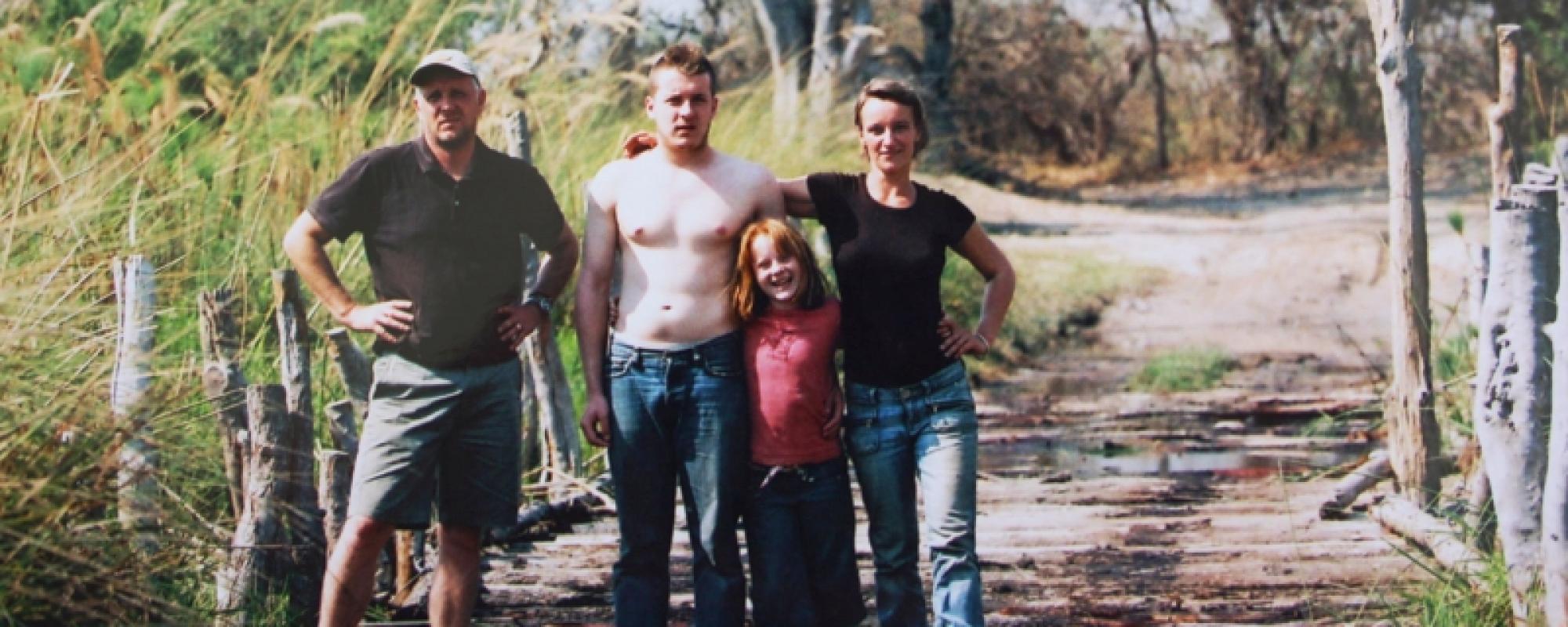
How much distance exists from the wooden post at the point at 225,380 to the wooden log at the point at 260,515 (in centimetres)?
9

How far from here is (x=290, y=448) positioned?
471 centimetres

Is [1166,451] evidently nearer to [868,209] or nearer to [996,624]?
[996,624]

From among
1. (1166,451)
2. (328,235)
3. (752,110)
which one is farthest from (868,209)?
(752,110)

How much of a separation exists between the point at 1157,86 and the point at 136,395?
2195cm

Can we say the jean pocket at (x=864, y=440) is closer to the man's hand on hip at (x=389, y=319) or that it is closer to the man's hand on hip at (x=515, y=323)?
the man's hand on hip at (x=515, y=323)

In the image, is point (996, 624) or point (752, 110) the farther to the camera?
point (752, 110)

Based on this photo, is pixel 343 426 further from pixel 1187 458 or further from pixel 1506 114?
pixel 1187 458

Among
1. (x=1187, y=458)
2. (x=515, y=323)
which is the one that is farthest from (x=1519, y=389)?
(x=1187, y=458)

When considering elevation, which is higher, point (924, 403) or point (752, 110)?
point (752, 110)

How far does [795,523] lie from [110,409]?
4.68 ft

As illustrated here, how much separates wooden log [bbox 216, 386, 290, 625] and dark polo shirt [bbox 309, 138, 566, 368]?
14.8 inches

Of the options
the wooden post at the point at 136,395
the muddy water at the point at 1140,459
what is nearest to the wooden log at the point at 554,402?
the muddy water at the point at 1140,459

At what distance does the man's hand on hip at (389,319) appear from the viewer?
14.4 feet

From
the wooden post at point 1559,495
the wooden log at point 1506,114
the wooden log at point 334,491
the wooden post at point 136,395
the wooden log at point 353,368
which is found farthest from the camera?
the wooden log at point 1506,114
